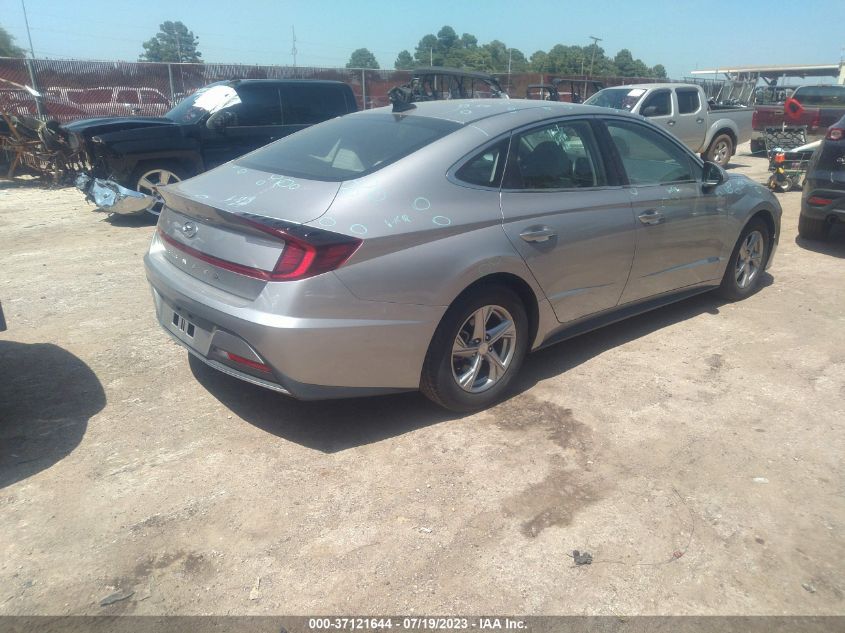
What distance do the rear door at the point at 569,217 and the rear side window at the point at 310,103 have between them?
20.6 ft

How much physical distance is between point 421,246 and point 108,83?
55.2 feet

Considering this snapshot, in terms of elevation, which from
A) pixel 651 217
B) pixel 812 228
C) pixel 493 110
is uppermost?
pixel 493 110

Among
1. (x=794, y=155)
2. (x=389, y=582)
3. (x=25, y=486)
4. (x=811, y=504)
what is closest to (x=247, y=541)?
(x=389, y=582)

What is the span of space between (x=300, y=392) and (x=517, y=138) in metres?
1.87

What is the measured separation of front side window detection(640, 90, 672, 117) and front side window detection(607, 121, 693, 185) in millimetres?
8141

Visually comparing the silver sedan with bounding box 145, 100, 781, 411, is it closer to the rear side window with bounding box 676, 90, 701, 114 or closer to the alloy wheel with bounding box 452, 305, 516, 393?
the alloy wheel with bounding box 452, 305, 516, 393

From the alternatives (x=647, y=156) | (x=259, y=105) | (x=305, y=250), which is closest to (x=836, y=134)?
(x=647, y=156)

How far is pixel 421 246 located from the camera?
314 cm

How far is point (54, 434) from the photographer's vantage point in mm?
3367

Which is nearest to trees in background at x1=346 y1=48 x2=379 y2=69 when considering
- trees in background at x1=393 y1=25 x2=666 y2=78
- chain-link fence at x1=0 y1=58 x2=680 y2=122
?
trees in background at x1=393 y1=25 x2=666 y2=78

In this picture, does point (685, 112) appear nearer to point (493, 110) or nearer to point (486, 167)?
point (493, 110)

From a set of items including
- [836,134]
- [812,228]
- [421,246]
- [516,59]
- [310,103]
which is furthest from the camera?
[516,59]

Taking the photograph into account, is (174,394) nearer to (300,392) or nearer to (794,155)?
(300,392)

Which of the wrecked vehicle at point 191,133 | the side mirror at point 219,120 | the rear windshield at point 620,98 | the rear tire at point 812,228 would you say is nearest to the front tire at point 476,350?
the rear tire at point 812,228
